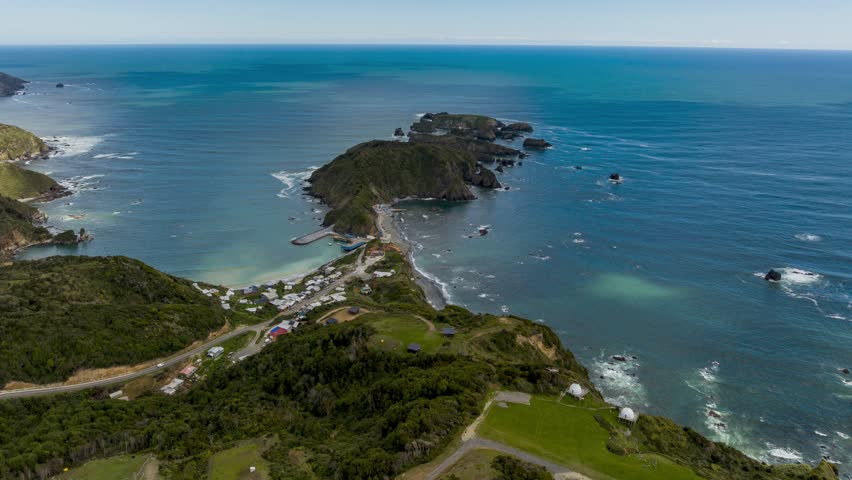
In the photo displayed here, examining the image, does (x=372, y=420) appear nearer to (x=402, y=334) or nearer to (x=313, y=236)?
Answer: (x=402, y=334)

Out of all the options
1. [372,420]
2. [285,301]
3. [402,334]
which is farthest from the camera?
[285,301]

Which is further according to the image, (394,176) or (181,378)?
(394,176)

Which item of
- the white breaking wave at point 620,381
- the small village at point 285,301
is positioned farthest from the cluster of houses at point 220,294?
the white breaking wave at point 620,381

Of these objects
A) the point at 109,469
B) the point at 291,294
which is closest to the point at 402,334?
the point at 109,469

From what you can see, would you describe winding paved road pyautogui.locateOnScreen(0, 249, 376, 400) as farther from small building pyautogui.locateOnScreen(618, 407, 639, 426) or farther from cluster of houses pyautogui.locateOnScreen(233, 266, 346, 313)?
small building pyautogui.locateOnScreen(618, 407, 639, 426)

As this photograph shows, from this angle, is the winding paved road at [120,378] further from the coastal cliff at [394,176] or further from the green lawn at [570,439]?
the coastal cliff at [394,176]
